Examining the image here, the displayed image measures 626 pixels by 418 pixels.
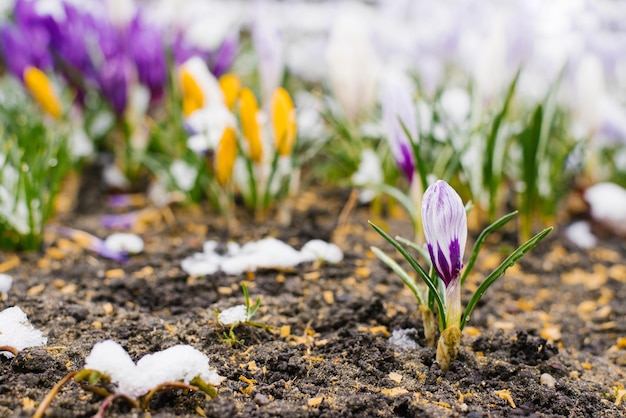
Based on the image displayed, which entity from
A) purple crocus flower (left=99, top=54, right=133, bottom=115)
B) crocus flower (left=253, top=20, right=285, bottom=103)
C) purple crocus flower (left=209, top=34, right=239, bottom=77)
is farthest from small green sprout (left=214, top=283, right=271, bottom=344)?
purple crocus flower (left=209, top=34, right=239, bottom=77)

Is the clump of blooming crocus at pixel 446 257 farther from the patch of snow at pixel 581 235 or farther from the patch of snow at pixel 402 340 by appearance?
the patch of snow at pixel 581 235

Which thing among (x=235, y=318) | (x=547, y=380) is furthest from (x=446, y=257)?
(x=235, y=318)

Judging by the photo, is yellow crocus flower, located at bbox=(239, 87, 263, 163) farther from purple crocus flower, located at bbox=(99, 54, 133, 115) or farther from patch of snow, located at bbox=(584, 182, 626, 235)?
patch of snow, located at bbox=(584, 182, 626, 235)

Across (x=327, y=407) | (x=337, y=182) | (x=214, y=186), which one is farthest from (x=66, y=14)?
(x=327, y=407)

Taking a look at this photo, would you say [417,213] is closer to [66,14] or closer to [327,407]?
[327,407]

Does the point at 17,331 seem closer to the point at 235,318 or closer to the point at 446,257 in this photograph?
the point at 235,318

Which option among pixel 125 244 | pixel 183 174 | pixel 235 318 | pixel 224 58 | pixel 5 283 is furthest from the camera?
pixel 224 58
